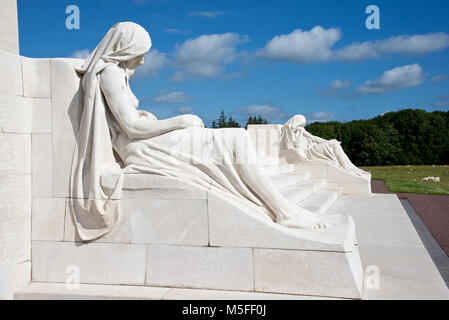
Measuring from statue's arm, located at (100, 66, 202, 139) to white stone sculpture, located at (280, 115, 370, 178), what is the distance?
8.95 m

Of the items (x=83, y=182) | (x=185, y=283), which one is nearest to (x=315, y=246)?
(x=185, y=283)

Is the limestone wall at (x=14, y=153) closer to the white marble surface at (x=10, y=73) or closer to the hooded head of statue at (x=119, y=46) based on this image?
the white marble surface at (x=10, y=73)

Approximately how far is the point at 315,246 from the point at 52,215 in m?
2.66

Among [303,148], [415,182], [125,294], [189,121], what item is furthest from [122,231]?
[415,182]

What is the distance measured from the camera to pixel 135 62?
13.2 ft

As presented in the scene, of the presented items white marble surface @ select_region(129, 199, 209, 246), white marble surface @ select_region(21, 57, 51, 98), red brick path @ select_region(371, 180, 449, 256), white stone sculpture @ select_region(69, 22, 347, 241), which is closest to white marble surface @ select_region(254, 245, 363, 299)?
white stone sculpture @ select_region(69, 22, 347, 241)

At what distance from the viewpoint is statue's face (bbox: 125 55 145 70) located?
13.1 ft

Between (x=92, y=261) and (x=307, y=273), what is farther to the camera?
(x=92, y=261)

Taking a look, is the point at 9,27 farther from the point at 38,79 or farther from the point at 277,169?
the point at 277,169

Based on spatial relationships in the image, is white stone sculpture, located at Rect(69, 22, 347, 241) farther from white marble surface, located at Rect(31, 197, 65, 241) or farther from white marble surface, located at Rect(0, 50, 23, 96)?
white marble surface, located at Rect(0, 50, 23, 96)

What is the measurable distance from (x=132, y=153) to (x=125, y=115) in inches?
15.4
